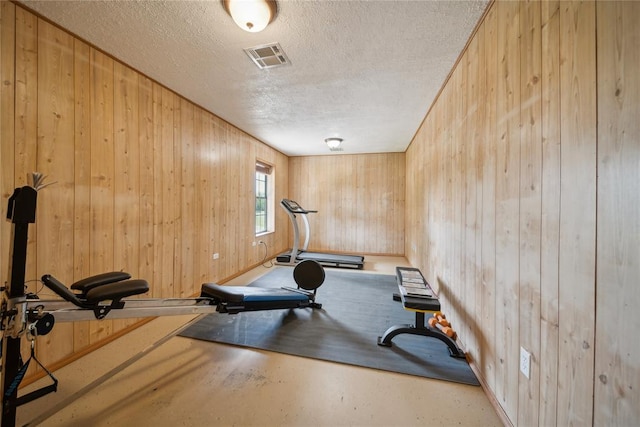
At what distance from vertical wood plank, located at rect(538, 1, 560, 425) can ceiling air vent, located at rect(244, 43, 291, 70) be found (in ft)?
5.57

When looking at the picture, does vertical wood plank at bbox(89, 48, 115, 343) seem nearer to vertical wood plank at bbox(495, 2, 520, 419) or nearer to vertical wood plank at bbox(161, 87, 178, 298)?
vertical wood plank at bbox(161, 87, 178, 298)

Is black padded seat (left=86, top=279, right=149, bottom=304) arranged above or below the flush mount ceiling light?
below

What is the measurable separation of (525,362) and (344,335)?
4.45 feet

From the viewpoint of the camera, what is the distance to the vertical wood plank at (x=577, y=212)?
0.83 metres

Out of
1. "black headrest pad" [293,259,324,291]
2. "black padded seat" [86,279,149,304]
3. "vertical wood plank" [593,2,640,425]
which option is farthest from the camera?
"black headrest pad" [293,259,324,291]

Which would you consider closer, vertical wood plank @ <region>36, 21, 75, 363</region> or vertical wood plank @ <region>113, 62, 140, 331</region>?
vertical wood plank @ <region>36, 21, 75, 363</region>

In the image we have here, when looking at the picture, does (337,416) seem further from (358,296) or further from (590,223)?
(358,296)

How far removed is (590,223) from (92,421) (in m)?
2.58

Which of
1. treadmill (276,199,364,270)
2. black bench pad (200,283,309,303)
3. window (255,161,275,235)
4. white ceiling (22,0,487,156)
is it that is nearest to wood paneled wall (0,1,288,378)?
white ceiling (22,0,487,156)

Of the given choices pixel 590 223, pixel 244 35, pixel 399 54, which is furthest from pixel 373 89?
pixel 590 223

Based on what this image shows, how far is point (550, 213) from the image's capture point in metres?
1.01

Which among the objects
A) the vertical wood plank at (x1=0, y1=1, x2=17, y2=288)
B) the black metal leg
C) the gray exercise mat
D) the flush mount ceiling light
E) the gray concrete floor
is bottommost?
the gray concrete floor

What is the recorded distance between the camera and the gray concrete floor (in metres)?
1.33

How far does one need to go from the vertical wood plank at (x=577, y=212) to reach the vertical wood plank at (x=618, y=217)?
0.03 metres
